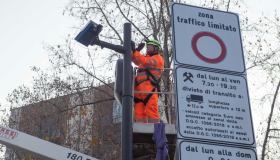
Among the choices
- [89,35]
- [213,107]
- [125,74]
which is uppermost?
[89,35]

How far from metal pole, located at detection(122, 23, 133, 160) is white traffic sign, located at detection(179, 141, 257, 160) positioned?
943 mm

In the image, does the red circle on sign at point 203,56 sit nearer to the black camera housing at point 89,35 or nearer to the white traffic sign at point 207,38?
the white traffic sign at point 207,38

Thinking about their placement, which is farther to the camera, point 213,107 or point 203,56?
point 203,56

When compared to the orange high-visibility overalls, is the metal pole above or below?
below

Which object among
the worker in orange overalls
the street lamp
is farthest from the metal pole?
the worker in orange overalls

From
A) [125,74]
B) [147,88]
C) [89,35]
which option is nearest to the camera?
[125,74]

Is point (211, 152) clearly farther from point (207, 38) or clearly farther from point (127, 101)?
point (127, 101)

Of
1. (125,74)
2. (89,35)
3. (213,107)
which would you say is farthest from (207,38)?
(89,35)

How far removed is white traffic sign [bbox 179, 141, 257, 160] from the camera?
11.9 feet

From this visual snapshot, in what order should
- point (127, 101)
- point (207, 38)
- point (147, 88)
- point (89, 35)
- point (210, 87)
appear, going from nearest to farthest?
point (210, 87)
point (207, 38)
point (127, 101)
point (89, 35)
point (147, 88)

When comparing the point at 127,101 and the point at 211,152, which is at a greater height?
the point at 127,101

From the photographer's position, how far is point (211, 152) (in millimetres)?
3691

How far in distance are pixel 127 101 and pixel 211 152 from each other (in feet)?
4.54

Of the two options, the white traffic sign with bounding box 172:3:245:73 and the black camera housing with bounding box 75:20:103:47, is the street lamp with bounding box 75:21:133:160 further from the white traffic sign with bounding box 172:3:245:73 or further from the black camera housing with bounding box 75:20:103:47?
the white traffic sign with bounding box 172:3:245:73
